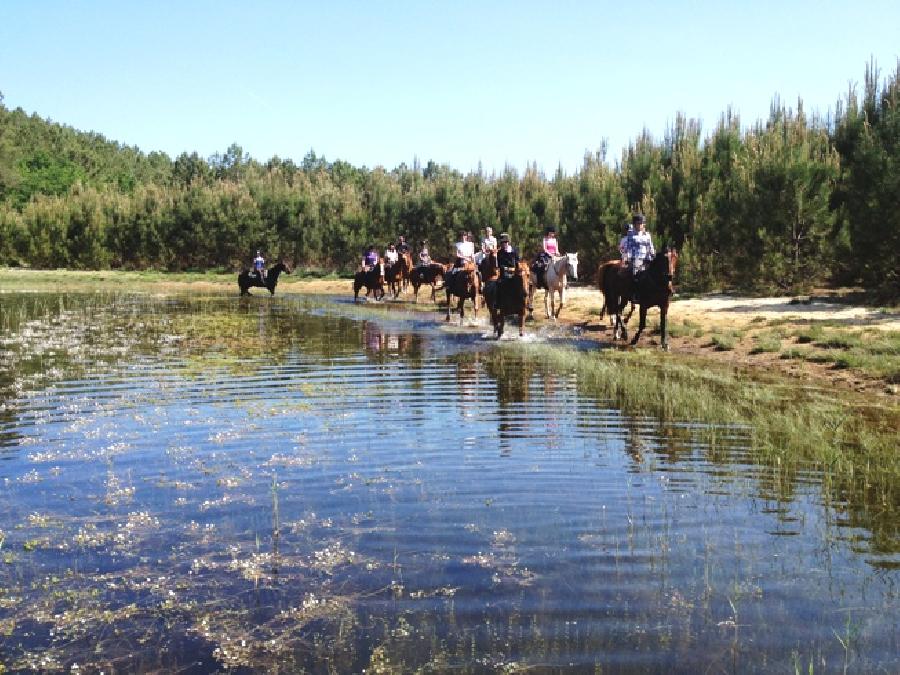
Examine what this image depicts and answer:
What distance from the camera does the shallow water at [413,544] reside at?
5.22 metres

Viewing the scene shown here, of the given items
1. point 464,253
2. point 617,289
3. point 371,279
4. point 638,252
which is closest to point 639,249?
point 638,252

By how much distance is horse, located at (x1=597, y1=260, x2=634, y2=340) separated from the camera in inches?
882

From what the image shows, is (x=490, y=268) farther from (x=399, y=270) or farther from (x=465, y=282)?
(x=399, y=270)

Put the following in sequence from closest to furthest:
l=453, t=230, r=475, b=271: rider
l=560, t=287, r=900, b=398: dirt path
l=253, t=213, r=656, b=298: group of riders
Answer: l=560, t=287, r=900, b=398: dirt path, l=253, t=213, r=656, b=298: group of riders, l=453, t=230, r=475, b=271: rider

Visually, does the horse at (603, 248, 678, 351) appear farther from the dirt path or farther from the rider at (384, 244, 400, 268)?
the rider at (384, 244, 400, 268)

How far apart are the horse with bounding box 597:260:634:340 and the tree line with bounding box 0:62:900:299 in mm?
8263

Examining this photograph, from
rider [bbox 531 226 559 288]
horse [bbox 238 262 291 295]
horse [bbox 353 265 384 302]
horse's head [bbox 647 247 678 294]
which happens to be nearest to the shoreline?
rider [bbox 531 226 559 288]

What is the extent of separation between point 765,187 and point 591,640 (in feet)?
90.7

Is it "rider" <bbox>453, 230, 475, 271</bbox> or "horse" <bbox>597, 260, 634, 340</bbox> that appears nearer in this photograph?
"horse" <bbox>597, 260, 634, 340</bbox>

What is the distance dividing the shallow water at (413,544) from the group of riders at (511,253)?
9.25 meters

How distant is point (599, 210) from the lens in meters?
41.2

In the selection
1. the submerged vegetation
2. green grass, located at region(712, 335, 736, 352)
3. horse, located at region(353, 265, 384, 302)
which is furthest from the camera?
horse, located at region(353, 265, 384, 302)

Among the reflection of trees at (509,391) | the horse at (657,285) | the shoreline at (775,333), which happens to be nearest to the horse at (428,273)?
the shoreline at (775,333)

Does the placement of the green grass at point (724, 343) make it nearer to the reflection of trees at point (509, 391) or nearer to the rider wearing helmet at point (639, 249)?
the rider wearing helmet at point (639, 249)
